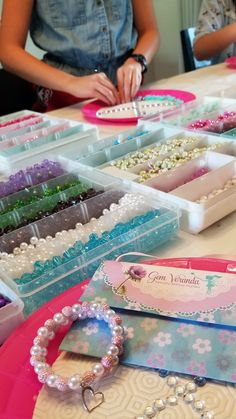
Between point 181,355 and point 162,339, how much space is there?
2cm

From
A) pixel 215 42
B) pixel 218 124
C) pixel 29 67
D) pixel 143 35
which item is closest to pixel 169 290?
pixel 218 124

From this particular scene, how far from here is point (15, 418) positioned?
1.06 ft

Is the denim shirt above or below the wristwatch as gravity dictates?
above

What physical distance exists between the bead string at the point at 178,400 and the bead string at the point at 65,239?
0.23 metres

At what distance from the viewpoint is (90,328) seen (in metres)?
0.40

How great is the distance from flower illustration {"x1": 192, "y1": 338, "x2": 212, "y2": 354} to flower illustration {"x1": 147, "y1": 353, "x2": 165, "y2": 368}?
0.10 ft

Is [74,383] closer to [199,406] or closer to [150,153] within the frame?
[199,406]

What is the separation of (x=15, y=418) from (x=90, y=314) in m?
0.11

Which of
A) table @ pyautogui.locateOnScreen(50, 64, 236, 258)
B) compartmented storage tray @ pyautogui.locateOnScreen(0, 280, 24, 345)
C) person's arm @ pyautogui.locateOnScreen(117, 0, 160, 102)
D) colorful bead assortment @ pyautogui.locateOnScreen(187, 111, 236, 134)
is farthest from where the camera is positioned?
person's arm @ pyautogui.locateOnScreen(117, 0, 160, 102)

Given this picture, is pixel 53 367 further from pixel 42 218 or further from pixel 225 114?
pixel 225 114

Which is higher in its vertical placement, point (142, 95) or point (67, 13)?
point (67, 13)

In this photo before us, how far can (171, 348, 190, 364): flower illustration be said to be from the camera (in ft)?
1.15

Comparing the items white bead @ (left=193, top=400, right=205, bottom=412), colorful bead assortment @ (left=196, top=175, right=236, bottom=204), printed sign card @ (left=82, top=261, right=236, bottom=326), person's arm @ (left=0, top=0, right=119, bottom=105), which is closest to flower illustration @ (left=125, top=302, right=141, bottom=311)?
printed sign card @ (left=82, top=261, right=236, bottom=326)

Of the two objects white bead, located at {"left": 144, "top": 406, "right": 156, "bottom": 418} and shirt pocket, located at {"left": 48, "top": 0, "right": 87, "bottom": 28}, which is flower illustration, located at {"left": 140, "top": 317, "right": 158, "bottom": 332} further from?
shirt pocket, located at {"left": 48, "top": 0, "right": 87, "bottom": 28}
